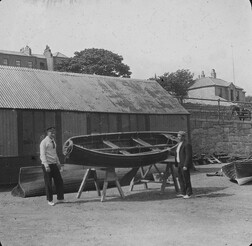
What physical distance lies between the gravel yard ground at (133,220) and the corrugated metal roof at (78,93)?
544 cm

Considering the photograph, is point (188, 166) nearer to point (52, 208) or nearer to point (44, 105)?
point (52, 208)

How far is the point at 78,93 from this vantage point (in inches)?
727

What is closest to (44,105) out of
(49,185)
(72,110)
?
(72,110)

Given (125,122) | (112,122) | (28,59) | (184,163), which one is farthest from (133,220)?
(28,59)

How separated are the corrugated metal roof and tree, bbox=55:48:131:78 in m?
29.9

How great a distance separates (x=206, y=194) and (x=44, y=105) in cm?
805

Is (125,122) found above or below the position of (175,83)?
below

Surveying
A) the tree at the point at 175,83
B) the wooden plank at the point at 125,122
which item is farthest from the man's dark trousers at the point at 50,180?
the tree at the point at 175,83

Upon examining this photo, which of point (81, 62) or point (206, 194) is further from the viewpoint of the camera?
point (81, 62)

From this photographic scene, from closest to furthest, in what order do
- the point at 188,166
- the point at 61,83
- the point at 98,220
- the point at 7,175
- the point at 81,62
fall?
the point at 98,220 < the point at 188,166 < the point at 7,175 < the point at 61,83 < the point at 81,62

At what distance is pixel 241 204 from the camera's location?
954cm

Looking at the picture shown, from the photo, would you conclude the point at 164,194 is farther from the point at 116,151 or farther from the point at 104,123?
the point at 104,123

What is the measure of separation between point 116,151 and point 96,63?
4100 cm

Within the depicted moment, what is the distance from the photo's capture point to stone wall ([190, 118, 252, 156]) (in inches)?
965
